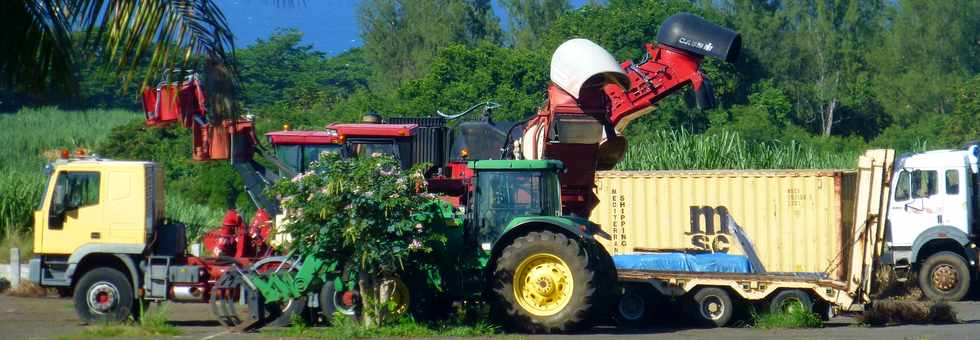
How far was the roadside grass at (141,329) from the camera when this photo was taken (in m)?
12.7

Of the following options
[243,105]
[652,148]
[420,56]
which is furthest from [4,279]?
[420,56]

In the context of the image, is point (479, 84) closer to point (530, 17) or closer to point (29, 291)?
point (530, 17)

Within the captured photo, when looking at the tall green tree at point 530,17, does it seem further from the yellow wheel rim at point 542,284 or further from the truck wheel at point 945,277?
the yellow wheel rim at point 542,284

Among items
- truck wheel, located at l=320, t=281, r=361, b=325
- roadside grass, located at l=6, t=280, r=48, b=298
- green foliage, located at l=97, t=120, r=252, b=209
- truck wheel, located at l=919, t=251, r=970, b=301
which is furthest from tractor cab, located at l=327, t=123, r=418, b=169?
green foliage, located at l=97, t=120, r=252, b=209

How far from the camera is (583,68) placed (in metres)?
13.7

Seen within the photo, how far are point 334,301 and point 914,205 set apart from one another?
1107 cm

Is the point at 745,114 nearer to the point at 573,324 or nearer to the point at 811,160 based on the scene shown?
the point at 811,160

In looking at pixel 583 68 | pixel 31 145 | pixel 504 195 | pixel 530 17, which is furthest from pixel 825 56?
pixel 504 195

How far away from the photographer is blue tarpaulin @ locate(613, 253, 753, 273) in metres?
15.3

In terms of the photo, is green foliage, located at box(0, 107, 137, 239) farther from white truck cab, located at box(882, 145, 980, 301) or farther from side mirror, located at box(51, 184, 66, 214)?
white truck cab, located at box(882, 145, 980, 301)

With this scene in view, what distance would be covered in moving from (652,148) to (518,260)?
1642cm

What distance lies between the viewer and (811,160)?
93.1 feet

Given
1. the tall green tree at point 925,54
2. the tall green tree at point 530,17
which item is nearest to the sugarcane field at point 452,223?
the tall green tree at point 925,54

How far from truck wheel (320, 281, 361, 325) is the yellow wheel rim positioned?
2154 millimetres
